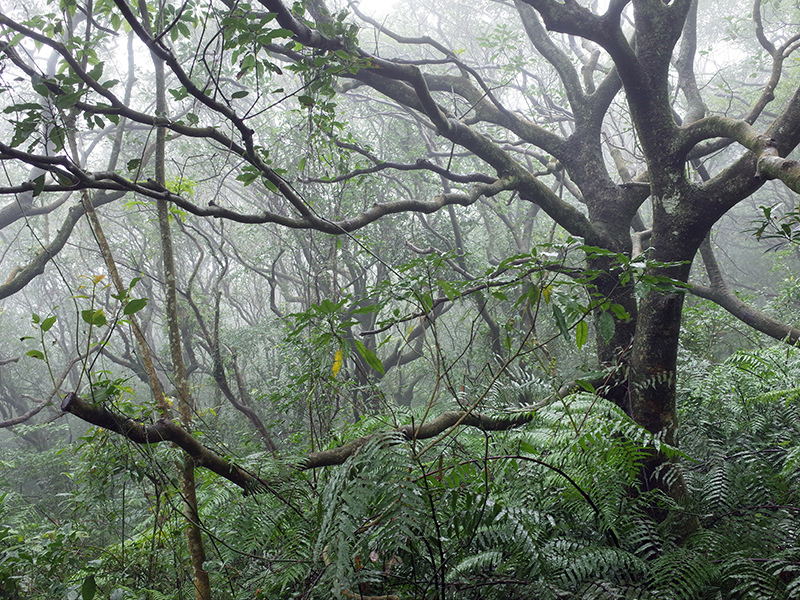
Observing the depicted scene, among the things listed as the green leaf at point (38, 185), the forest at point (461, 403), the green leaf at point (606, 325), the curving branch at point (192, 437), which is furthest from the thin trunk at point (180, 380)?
the green leaf at point (606, 325)

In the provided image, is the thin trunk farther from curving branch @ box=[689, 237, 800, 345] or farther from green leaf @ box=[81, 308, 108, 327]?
curving branch @ box=[689, 237, 800, 345]

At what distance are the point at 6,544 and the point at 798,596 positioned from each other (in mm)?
3404

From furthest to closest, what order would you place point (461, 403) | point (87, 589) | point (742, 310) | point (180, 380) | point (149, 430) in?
point (742, 310) < point (180, 380) < point (461, 403) < point (149, 430) < point (87, 589)

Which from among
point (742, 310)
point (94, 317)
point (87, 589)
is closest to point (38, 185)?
point (94, 317)

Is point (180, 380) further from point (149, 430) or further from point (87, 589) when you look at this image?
point (87, 589)

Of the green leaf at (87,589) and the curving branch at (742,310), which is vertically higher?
the curving branch at (742,310)

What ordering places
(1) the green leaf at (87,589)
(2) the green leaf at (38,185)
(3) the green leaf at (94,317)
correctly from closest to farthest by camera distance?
(1) the green leaf at (87,589) → (3) the green leaf at (94,317) → (2) the green leaf at (38,185)

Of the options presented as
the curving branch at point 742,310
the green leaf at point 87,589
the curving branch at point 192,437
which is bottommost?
the green leaf at point 87,589

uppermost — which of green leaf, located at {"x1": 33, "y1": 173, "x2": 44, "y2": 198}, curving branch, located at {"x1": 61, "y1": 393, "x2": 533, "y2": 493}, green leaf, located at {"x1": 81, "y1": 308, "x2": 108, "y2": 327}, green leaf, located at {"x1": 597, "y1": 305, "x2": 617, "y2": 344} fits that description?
green leaf, located at {"x1": 33, "y1": 173, "x2": 44, "y2": 198}

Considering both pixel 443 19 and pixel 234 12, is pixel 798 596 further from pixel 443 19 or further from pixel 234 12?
pixel 443 19

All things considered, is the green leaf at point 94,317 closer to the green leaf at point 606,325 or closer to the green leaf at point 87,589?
the green leaf at point 87,589

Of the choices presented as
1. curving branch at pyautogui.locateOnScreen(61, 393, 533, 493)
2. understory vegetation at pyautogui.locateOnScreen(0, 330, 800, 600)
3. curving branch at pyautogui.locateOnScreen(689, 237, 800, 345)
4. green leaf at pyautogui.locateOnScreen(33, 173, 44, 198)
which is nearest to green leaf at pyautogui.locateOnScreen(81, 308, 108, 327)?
curving branch at pyautogui.locateOnScreen(61, 393, 533, 493)

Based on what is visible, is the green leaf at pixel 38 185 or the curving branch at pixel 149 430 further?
the green leaf at pixel 38 185

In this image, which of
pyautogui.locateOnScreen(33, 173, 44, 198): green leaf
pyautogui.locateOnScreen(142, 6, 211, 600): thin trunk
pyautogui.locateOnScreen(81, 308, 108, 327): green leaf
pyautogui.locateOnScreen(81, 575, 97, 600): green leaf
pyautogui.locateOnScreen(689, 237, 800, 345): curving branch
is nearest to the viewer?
pyautogui.locateOnScreen(81, 575, 97, 600): green leaf
